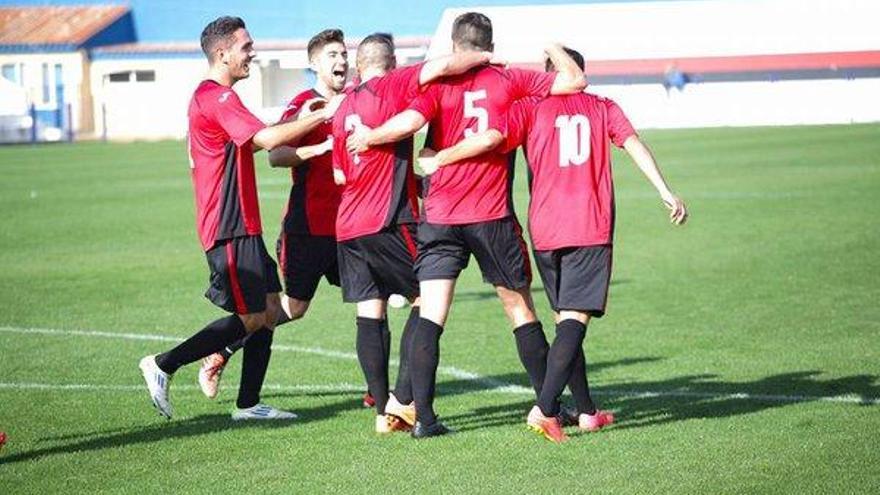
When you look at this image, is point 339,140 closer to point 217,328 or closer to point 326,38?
point 326,38

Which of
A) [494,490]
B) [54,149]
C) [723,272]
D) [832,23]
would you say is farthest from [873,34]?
[494,490]

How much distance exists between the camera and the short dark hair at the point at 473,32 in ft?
27.6

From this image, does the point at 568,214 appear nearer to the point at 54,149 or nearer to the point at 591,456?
the point at 591,456

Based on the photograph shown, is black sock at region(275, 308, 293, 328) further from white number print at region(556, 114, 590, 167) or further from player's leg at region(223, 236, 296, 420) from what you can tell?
white number print at region(556, 114, 590, 167)

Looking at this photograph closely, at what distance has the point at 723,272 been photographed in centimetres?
1650

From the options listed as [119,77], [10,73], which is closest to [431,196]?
[119,77]

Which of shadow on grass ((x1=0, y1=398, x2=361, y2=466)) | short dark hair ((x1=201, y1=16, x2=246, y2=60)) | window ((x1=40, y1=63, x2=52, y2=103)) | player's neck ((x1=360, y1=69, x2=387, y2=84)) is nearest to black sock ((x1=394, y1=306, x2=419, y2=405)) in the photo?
shadow on grass ((x1=0, y1=398, x2=361, y2=466))

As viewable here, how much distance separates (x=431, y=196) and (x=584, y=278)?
936mm

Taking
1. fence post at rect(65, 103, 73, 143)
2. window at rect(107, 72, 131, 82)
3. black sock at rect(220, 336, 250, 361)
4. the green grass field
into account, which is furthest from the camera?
window at rect(107, 72, 131, 82)

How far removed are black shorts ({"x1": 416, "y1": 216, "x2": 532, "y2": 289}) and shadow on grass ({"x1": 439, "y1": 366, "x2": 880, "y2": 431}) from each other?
0.90 m

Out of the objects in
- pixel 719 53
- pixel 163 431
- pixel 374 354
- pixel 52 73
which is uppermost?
pixel 374 354

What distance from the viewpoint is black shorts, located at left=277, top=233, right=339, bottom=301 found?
977 centimetres

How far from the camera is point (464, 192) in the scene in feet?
27.9

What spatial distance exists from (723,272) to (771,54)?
44.2 metres
